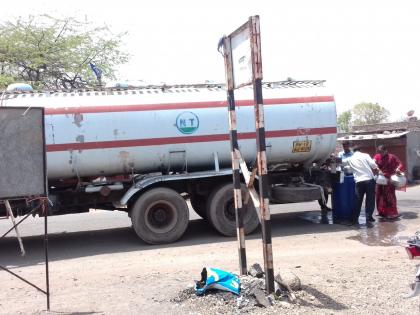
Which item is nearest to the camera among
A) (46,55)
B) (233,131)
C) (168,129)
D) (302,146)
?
(233,131)

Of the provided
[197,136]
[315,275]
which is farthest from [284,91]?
[315,275]

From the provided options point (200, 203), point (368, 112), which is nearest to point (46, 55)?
Answer: point (200, 203)

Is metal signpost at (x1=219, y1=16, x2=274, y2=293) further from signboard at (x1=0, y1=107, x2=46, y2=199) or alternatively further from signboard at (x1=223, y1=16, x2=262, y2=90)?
signboard at (x1=0, y1=107, x2=46, y2=199)

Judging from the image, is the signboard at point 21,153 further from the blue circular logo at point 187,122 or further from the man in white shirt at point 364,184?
the man in white shirt at point 364,184

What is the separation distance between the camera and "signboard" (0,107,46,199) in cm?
508

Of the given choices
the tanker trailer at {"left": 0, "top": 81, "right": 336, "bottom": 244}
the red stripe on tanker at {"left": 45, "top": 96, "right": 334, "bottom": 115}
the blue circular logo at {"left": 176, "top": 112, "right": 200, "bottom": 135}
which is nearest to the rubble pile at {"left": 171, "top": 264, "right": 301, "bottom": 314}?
the tanker trailer at {"left": 0, "top": 81, "right": 336, "bottom": 244}

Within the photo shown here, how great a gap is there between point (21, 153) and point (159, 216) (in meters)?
4.38

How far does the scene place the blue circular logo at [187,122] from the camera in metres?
9.22

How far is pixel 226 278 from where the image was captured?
5375 millimetres

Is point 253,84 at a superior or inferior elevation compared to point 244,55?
inferior

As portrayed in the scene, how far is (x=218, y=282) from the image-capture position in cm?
532

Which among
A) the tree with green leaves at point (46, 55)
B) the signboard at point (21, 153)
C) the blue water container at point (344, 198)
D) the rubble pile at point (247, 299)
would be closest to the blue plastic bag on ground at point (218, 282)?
the rubble pile at point (247, 299)

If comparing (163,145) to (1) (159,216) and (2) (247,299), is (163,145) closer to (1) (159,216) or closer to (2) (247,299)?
(1) (159,216)

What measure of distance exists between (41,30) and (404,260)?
18236mm
